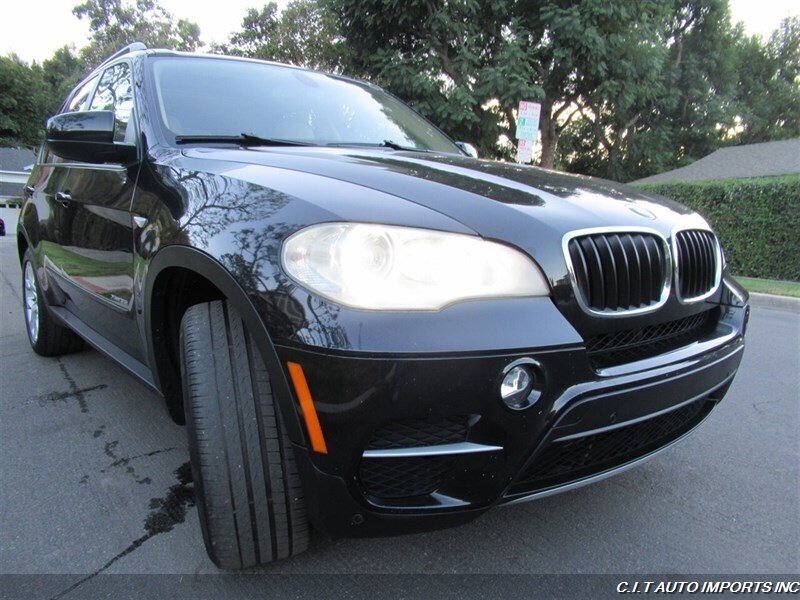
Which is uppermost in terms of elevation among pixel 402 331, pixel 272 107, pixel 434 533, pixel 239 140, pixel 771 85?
pixel 771 85

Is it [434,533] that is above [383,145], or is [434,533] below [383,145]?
below

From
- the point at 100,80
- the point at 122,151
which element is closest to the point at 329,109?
the point at 122,151

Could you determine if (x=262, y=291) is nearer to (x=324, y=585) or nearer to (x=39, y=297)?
(x=324, y=585)

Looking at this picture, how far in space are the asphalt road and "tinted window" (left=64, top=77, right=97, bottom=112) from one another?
1.84m

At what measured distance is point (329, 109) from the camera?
2.84 metres

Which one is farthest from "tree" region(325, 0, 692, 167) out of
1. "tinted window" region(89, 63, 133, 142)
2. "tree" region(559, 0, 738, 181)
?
"tinted window" region(89, 63, 133, 142)

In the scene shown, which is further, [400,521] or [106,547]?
[106,547]

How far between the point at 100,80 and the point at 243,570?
287cm

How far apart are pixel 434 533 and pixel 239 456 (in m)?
0.83

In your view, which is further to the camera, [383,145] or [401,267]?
[383,145]

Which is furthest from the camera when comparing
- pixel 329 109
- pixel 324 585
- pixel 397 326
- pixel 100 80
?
pixel 100 80

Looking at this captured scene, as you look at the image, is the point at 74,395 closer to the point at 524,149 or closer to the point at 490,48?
the point at 524,149

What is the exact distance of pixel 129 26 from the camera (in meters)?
43.7

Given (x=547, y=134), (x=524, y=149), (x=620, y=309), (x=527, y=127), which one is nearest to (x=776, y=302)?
(x=524, y=149)
